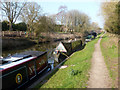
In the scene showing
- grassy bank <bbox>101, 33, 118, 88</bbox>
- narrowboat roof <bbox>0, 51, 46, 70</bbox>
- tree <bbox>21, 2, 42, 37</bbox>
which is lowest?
grassy bank <bbox>101, 33, 118, 88</bbox>

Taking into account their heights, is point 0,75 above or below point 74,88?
above

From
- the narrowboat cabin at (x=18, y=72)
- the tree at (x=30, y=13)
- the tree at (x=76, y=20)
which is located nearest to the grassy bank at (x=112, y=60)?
the narrowboat cabin at (x=18, y=72)

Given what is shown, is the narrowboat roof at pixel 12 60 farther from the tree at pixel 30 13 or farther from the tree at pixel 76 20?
the tree at pixel 76 20

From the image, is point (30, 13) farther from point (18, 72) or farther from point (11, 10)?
point (18, 72)

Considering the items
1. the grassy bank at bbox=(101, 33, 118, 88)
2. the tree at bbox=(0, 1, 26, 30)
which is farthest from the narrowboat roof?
the tree at bbox=(0, 1, 26, 30)

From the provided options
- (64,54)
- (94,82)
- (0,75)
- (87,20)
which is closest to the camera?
(0,75)

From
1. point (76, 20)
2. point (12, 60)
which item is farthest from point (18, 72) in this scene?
point (76, 20)

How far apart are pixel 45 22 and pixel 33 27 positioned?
4401 millimetres

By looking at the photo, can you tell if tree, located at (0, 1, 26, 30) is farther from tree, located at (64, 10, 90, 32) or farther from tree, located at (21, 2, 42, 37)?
tree, located at (64, 10, 90, 32)

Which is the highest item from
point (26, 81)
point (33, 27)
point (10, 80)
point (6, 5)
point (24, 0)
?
point (24, 0)

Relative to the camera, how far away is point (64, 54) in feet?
49.1

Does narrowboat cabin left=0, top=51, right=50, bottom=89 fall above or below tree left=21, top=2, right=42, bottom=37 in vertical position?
below

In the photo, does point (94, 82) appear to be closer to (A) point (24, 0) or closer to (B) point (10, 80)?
(B) point (10, 80)

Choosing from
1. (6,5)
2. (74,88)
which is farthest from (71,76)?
(6,5)
